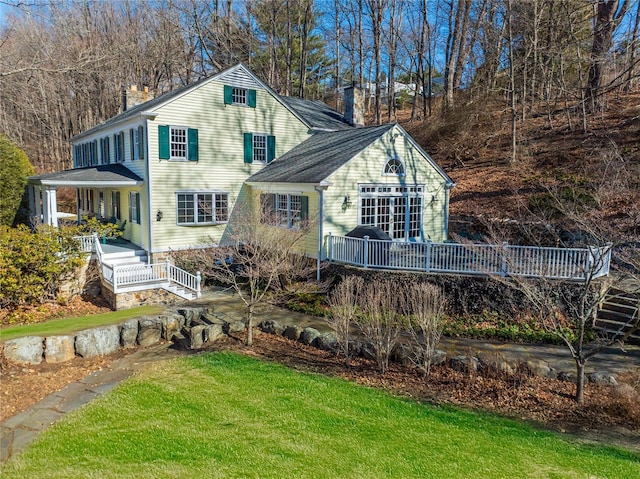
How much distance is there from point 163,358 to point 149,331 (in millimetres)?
1290

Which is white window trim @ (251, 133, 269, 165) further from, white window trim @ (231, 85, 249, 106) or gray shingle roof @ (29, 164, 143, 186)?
gray shingle roof @ (29, 164, 143, 186)

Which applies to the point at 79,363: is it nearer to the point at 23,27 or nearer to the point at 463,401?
the point at 463,401

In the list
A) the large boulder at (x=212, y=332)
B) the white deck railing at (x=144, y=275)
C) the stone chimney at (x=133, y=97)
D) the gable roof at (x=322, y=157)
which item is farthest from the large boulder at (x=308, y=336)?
the stone chimney at (x=133, y=97)

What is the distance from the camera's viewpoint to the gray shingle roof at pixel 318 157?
15.3 metres

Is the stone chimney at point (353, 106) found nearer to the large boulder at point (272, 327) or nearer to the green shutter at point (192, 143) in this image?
the green shutter at point (192, 143)

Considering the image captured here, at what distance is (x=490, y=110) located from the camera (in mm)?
26641

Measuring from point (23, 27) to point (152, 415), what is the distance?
63.3 ft

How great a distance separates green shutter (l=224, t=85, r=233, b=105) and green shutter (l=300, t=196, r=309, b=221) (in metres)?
5.84

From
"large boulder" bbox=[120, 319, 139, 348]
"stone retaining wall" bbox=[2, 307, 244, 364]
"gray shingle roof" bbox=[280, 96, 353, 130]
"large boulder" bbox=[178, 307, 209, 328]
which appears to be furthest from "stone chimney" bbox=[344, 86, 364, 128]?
"large boulder" bbox=[120, 319, 139, 348]

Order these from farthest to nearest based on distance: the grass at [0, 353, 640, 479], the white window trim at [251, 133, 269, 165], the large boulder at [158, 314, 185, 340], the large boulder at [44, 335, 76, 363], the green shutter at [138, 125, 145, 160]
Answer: the white window trim at [251, 133, 269, 165] < the green shutter at [138, 125, 145, 160] < the large boulder at [158, 314, 185, 340] < the large boulder at [44, 335, 76, 363] < the grass at [0, 353, 640, 479]

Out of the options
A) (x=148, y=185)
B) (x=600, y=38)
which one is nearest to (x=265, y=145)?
(x=148, y=185)

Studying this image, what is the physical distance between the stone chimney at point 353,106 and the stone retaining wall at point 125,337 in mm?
15883

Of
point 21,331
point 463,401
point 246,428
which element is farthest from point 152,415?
point 21,331

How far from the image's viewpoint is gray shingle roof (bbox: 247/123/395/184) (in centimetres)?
1533
